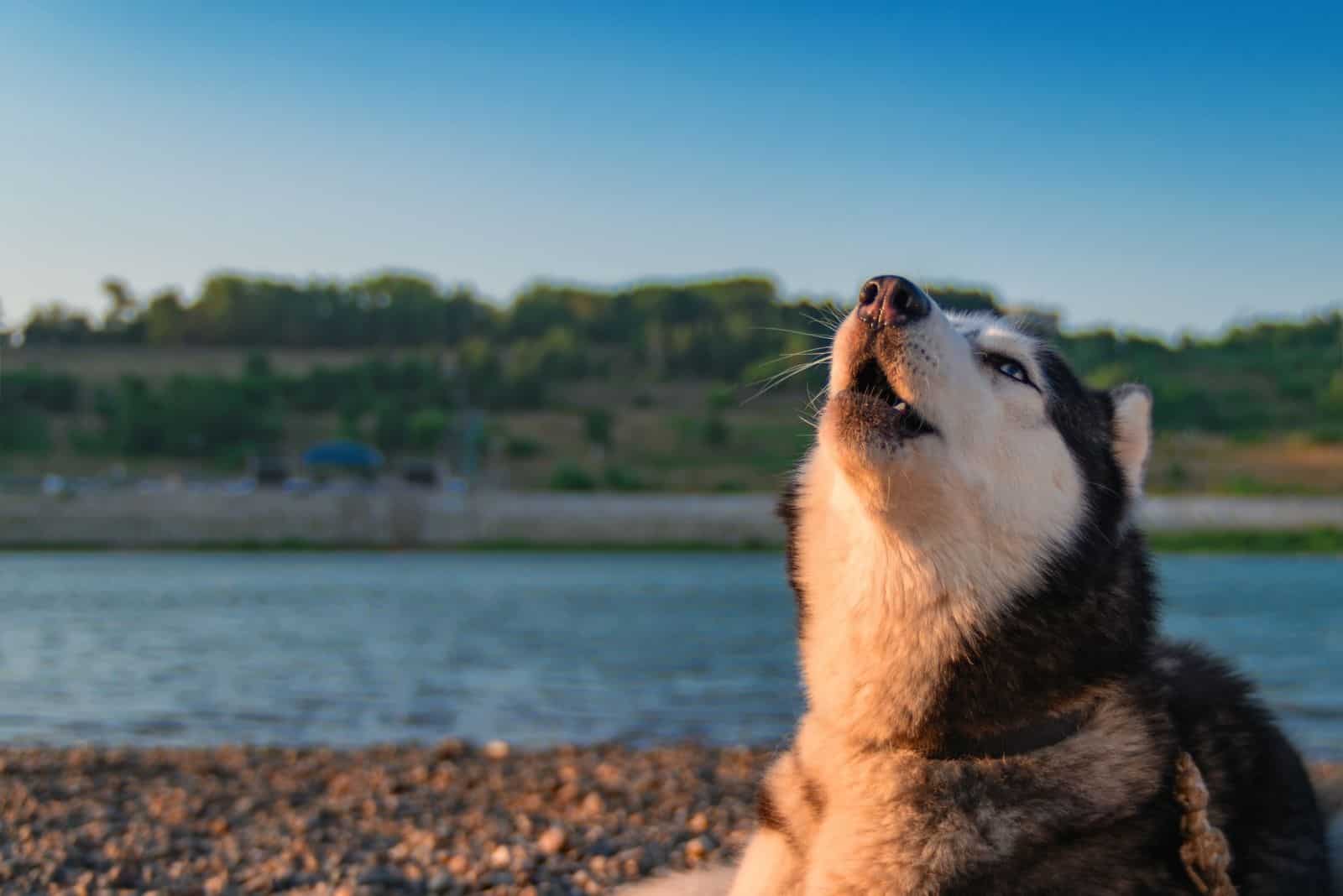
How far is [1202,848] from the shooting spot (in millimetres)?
3445

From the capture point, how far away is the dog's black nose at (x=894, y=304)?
11.7 ft

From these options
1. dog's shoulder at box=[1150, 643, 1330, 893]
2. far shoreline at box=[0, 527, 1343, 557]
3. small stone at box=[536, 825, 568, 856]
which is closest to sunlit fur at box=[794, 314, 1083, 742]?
dog's shoulder at box=[1150, 643, 1330, 893]

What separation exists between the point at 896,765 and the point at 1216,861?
2.74ft

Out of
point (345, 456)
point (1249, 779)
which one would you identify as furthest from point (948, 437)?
point (345, 456)

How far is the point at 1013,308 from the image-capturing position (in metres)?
4.62

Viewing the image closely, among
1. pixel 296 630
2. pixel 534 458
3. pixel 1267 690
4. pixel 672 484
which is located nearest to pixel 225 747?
pixel 1267 690

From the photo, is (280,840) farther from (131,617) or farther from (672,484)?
(672,484)

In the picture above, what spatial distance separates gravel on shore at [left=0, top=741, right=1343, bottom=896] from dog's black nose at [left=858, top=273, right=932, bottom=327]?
8.18 feet

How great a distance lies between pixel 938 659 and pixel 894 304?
0.94 m

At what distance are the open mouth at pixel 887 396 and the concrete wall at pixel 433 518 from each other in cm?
7890

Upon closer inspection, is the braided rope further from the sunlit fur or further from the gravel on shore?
the gravel on shore

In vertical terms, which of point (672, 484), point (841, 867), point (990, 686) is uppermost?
point (990, 686)

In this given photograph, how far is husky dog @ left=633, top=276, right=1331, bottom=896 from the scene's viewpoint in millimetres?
3426

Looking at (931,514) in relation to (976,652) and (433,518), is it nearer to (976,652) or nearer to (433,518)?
(976,652)
